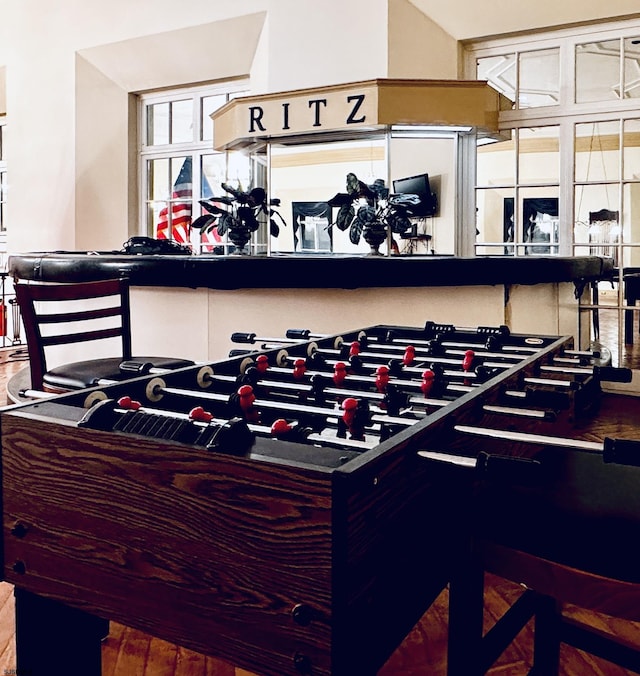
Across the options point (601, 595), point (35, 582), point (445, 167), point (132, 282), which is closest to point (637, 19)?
point (445, 167)

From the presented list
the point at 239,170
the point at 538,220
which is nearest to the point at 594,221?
the point at 538,220

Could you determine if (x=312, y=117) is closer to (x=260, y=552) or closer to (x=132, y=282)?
(x=132, y=282)

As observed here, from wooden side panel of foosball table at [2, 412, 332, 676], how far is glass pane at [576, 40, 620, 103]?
5286 millimetres

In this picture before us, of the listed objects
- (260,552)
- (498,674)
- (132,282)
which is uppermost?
(132,282)

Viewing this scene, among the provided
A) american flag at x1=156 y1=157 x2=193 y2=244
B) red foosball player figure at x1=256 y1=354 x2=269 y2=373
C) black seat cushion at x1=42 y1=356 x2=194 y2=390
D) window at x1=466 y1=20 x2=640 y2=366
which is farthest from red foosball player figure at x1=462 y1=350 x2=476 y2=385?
american flag at x1=156 y1=157 x2=193 y2=244

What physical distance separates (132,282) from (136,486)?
6.87 feet

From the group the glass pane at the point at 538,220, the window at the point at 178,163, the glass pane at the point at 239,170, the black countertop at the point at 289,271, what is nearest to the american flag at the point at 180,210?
the window at the point at 178,163

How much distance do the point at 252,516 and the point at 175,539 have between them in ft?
0.41

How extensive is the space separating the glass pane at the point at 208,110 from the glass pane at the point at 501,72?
263cm

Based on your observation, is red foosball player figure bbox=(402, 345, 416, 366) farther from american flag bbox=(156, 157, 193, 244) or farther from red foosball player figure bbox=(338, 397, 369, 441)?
american flag bbox=(156, 157, 193, 244)

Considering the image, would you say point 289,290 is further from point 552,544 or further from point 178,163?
point 178,163

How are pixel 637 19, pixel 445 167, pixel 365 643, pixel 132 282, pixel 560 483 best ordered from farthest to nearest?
pixel 445 167, pixel 637 19, pixel 132 282, pixel 560 483, pixel 365 643

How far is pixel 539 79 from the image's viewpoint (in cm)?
543

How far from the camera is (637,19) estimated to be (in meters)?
5.01
